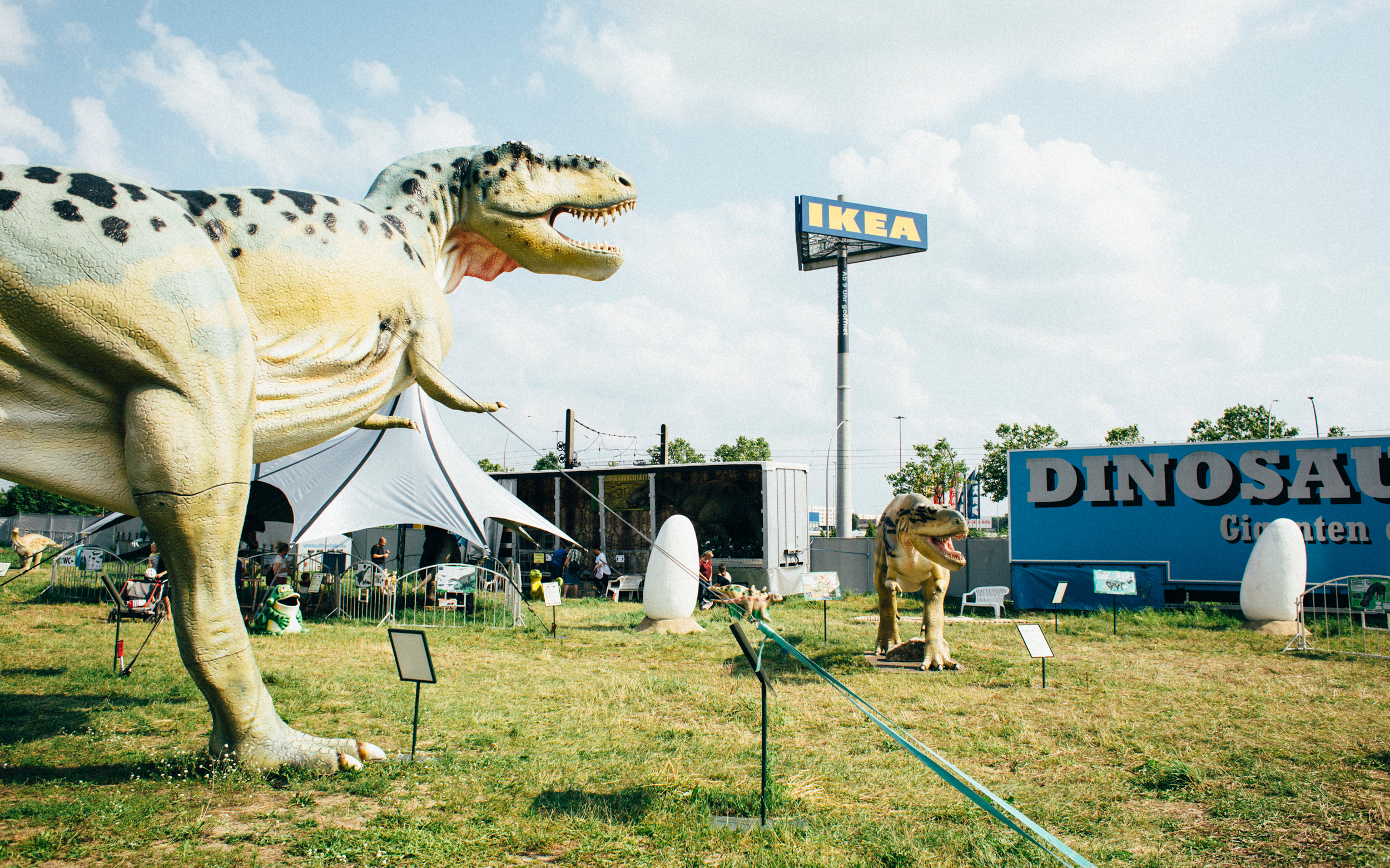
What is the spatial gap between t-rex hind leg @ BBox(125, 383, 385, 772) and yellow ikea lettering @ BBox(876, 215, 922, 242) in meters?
31.4

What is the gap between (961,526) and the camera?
8.67 meters

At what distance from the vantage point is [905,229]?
33.3 meters

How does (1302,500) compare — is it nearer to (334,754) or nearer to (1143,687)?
(1143,687)

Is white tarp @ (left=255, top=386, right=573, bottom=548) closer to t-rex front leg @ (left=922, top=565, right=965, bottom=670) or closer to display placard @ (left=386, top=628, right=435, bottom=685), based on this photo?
t-rex front leg @ (left=922, top=565, right=965, bottom=670)

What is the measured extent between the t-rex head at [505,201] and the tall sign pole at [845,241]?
25.2 meters

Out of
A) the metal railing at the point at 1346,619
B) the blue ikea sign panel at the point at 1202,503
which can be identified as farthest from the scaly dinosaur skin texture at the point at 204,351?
the blue ikea sign panel at the point at 1202,503

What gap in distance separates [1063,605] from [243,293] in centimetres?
1641

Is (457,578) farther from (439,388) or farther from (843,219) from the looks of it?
(843,219)

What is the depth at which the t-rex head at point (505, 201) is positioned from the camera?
543 cm

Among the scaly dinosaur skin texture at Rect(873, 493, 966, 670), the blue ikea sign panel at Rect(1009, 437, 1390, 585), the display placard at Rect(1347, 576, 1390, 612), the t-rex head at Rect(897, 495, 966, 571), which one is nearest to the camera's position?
the t-rex head at Rect(897, 495, 966, 571)

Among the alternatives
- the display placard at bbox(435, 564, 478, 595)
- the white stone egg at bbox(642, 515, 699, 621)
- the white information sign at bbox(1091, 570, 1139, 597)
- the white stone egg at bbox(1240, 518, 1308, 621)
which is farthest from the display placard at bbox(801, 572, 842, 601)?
the white stone egg at bbox(1240, 518, 1308, 621)

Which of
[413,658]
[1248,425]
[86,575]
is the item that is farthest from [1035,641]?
[1248,425]

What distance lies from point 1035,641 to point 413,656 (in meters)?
6.07

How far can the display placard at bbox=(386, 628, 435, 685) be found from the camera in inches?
208
